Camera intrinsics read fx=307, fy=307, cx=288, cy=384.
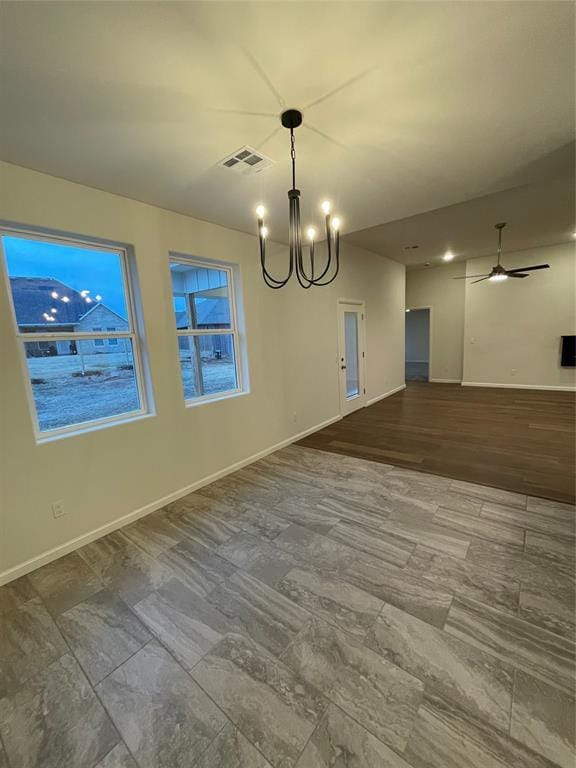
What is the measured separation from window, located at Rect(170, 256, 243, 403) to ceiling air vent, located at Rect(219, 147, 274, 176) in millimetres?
1186

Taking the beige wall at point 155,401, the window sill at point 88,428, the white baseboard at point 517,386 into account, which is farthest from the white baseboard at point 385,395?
the window sill at point 88,428

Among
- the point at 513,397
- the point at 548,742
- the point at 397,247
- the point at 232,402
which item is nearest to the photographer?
the point at 548,742

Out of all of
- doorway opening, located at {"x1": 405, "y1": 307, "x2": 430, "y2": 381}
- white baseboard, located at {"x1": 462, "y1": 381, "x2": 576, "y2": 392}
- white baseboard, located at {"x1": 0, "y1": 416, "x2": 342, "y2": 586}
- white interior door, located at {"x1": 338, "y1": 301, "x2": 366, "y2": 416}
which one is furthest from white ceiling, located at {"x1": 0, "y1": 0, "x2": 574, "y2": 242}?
doorway opening, located at {"x1": 405, "y1": 307, "x2": 430, "y2": 381}

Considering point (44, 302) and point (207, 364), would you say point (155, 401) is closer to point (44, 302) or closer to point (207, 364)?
point (207, 364)

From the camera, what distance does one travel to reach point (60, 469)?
7.57ft

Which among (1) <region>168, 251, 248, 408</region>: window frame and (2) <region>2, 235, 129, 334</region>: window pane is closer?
(2) <region>2, 235, 129, 334</region>: window pane

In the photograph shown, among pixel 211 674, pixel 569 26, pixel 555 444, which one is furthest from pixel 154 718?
pixel 555 444

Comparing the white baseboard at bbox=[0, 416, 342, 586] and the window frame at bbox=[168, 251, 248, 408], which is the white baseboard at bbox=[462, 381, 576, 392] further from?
the window frame at bbox=[168, 251, 248, 408]

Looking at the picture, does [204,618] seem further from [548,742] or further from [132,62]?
[132,62]

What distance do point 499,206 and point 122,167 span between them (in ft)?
14.4

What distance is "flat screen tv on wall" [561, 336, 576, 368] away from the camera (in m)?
6.48

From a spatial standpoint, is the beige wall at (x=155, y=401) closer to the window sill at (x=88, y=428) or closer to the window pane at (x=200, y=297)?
the window sill at (x=88, y=428)

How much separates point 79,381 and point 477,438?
15.4 ft

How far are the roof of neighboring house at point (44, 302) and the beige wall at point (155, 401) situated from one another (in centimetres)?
14
